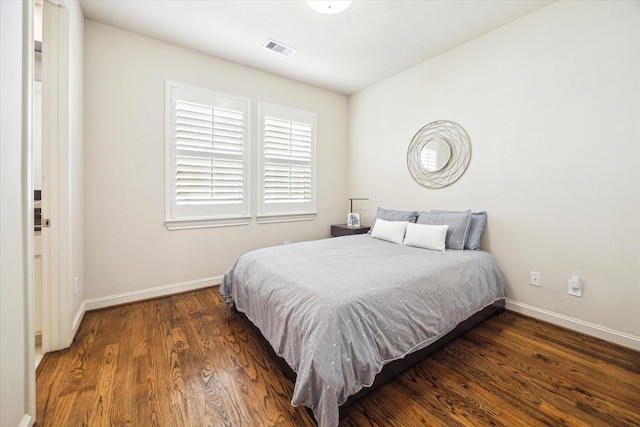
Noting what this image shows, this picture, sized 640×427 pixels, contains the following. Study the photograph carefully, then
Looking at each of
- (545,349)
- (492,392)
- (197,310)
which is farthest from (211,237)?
(545,349)

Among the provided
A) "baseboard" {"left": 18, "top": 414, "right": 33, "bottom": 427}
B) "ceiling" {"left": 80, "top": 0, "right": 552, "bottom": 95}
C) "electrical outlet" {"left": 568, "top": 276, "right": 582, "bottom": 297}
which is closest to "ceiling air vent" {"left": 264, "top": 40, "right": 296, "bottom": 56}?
"ceiling" {"left": 80, "top": 0, "right": 552, "bottom": 95}

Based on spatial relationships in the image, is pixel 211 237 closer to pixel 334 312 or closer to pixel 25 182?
pixel 25 182

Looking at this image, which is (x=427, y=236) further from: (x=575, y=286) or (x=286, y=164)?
(x=286, y=164)

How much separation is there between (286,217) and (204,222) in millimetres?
1127

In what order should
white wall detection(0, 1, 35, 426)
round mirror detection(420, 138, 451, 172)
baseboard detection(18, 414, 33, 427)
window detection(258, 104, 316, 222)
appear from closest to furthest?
white wall detection(0, 1, 35, 426)
baseboard detection(18, 414, 33, 427)
round mirror detection(420, 138, 451, 172)
window detection(258, 104, 316, 222)

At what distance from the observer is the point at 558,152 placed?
92.2 inches

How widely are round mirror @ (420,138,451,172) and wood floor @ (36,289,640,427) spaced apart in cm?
181

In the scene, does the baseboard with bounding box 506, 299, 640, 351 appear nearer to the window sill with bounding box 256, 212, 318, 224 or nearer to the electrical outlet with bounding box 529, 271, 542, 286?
the electrical outlet with bounding box 529, 271, 542, 286

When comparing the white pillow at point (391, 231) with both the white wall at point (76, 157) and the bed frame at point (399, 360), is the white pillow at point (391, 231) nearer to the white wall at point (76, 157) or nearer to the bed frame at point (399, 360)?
the bed frame at point (399, 360)

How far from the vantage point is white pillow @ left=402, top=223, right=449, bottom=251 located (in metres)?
2.62

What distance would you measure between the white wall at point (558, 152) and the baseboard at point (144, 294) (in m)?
2.97

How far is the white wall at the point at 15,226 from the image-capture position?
105cm

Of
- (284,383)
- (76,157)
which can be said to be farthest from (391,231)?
(76,157)

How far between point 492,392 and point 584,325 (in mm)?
1369
